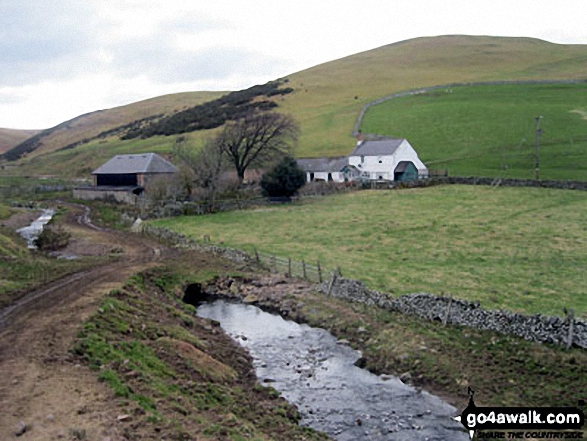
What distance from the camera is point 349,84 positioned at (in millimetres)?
139500

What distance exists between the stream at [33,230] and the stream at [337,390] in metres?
26.0

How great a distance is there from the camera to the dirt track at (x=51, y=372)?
1267 cm

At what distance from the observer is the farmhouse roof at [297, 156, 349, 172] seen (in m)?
78.9

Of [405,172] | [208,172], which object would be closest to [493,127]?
[405,172]

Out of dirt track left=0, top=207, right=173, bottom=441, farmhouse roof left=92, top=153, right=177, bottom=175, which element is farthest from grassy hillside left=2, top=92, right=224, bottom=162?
dirt track left=0, top=207, right=173, bottom=441

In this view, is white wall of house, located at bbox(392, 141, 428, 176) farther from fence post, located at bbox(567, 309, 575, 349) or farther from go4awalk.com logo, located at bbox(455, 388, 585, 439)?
go4awalk.com logo, located at bbox(455, 388, 585, 439)

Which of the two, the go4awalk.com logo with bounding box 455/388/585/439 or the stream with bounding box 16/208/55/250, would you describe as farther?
the stream with bounding box 16/208/55/250

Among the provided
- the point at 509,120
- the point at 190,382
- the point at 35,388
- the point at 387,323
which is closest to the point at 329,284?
the point at 387,323

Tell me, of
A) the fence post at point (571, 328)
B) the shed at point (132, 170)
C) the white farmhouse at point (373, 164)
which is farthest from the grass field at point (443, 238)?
the shed at point (132, 170)

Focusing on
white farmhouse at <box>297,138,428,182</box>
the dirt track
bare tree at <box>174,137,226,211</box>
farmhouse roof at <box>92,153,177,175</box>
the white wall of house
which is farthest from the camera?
farmhouse roof at <box>92,153,177,175</box>

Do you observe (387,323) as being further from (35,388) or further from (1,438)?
(1,438)

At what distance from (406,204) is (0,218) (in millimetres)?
41693

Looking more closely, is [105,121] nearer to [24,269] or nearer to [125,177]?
[125,177]

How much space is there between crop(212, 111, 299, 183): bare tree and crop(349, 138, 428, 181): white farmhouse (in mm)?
10382
